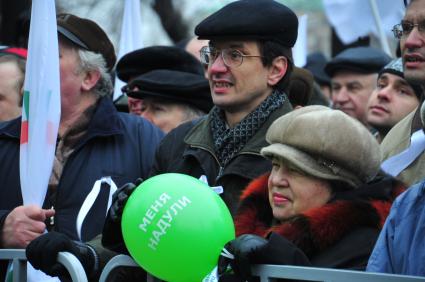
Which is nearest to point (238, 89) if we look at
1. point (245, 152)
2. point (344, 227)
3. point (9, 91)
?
point (245, 152)

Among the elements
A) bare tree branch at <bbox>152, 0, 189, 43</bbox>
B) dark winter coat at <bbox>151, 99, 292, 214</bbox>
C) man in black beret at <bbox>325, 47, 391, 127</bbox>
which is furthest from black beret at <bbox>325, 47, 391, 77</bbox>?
bare tree branch at <bbox>152, 0, 189, 43</bbox>

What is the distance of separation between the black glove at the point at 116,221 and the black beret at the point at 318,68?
6.52 meters

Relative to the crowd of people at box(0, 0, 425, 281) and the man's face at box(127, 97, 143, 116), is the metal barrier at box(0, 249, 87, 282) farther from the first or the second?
the man's face at box(127, 97, 143, 116)

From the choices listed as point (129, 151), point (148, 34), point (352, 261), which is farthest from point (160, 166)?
point (148, 34)

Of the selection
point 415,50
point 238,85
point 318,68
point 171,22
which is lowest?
point 171,22

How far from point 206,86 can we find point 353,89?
2438 mm

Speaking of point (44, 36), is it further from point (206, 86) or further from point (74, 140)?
point (206, 86)

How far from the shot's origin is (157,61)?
761cm

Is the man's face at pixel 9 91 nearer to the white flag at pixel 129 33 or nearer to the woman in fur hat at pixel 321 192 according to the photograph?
the white flag at pixel 129 33

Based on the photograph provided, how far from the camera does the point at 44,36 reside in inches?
207

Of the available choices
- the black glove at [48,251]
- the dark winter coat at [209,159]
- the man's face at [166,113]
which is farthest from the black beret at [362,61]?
the black glove at [48,251]

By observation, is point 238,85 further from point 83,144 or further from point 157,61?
point 157,61

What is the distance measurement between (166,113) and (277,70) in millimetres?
2028

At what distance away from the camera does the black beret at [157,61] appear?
7.52 metres
